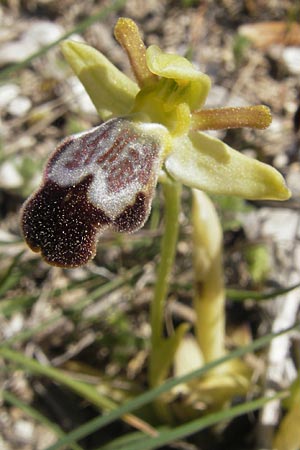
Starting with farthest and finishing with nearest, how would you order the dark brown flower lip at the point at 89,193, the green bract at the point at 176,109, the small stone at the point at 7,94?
1. the small stone at the point at 7,94
2. the green bract at the point at 176,109
3. the dark brown flower lip at the point at 89,193

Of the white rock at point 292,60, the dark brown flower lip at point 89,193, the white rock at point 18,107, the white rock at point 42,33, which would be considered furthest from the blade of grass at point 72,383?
the white rock at point 292,60

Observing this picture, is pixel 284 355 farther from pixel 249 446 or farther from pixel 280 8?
pixel 280 8

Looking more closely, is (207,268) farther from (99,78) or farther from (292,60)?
(292,60)

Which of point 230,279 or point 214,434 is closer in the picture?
point 214,434

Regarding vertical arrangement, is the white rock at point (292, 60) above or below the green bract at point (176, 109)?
below

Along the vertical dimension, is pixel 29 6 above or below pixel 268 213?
above

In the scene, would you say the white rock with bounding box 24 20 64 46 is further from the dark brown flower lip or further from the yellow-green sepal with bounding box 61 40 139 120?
the dark brown flower lip

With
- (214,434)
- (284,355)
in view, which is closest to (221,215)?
(284,355)

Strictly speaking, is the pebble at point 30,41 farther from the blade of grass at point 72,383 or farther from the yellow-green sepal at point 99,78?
the blade of grass at point 72,383
